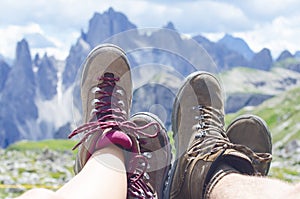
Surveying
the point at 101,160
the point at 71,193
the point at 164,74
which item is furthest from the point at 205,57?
the point at 71,193

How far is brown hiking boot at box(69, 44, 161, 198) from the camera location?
4.70 meters

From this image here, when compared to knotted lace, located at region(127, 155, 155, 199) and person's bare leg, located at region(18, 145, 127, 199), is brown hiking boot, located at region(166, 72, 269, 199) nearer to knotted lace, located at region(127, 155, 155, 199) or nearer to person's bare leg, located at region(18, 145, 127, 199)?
knotted lace, located at region(127, 155, 155, 199)

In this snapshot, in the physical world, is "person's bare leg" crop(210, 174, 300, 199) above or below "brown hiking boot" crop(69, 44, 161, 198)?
below

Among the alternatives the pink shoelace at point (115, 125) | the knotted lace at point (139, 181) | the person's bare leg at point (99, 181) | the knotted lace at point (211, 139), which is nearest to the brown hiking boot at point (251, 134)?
the knotted lace at point (211, 139)

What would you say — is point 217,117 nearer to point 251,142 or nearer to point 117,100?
point 251,142

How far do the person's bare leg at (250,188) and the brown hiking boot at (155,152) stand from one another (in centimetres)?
91

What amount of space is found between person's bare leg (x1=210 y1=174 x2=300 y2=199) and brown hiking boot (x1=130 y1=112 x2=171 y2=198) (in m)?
0.91

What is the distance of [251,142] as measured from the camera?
6152mm

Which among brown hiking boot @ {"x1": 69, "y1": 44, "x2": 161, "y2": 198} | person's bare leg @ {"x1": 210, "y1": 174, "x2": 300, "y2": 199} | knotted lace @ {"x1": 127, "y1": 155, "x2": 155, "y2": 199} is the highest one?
brown hiking boot @ {"x1": 69, "y1": 44, "x2": 161, "y2": 198}

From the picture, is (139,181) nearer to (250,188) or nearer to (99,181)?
(99,181)

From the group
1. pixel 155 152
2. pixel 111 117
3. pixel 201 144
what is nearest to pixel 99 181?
pixel 111 117

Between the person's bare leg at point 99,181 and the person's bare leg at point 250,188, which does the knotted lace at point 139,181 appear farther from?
the person's bare leg at point 250,188

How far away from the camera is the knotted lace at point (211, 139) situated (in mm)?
5156

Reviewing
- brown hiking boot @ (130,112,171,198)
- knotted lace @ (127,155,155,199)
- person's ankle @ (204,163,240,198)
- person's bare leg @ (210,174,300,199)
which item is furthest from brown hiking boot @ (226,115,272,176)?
person's bare leg @ (210,174,300,199)
